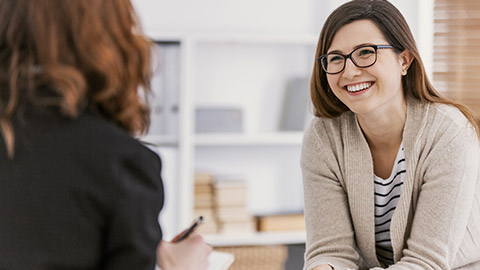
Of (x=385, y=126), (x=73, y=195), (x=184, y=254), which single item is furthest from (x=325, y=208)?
(x=73, y=195)

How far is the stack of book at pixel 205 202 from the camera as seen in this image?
2.39 metres

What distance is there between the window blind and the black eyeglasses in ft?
4.69

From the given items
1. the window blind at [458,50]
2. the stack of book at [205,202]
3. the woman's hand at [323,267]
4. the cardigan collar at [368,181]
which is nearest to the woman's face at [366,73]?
the cardigan collar at [368,181]

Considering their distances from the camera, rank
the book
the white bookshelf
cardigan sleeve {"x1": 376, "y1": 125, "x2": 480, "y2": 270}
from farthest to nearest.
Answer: the white bookshelf, cardigan sleeve {"x1": 376, "y1": 125, "x2": 480, "y2": 270}, the book

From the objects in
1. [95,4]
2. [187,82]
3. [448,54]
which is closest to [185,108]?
[187,82]

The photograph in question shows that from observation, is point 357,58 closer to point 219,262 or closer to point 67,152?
point 219,262

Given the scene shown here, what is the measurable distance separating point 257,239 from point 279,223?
145 mm

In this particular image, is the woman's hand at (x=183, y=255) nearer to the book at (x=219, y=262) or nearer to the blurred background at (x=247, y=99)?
the book at (x=219, y=262)

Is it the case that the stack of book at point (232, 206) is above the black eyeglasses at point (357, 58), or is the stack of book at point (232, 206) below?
below

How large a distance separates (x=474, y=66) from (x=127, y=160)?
87.8 inches

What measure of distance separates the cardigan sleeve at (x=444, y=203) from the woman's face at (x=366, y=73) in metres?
0.19

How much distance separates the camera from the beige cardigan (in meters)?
1.28

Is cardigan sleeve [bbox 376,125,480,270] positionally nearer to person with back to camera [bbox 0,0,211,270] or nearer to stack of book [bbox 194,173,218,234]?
person with back to camera [bbox 0,0,211,270]

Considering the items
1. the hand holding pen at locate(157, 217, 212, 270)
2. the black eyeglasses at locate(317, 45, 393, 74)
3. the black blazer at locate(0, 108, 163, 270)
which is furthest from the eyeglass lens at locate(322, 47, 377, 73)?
the black blazer at locate(0, 108, 163, 270)
